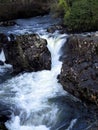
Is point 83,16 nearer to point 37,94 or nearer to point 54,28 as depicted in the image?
point 54,28

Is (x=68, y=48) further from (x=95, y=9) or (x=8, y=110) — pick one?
(x=8, y=110)

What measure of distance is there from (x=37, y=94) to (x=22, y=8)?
1502 cm

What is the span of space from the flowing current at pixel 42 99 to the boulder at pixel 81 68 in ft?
1.46

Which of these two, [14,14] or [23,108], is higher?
[14,14]

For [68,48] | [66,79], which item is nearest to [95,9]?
[68,48]

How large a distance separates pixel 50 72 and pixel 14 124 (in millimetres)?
4818

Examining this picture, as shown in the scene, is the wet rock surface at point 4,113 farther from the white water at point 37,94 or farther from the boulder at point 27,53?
the boulder at point 27,53

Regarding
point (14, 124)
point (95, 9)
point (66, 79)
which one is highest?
point (95, 9)

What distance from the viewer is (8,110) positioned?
47.8ft

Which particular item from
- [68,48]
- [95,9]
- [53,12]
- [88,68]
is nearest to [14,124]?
[88,68]

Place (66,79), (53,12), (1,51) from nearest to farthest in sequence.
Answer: (66,79), (1,51), (53,12)

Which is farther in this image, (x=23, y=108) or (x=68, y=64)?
(x=68, y=64)

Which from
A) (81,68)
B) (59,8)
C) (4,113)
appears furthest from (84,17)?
(4,113)

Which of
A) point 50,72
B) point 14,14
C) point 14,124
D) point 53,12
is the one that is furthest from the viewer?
point 14,14
